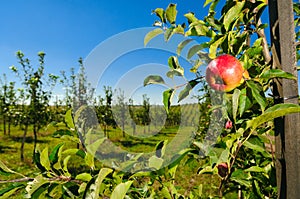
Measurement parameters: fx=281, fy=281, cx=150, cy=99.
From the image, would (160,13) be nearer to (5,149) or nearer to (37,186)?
(37,186)

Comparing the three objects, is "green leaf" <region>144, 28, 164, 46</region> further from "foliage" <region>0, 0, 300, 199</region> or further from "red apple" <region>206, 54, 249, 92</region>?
"red apple" <region>206, 54, 249, 92</region>

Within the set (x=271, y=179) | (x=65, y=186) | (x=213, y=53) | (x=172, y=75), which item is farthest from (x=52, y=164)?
(x=271, y=179)

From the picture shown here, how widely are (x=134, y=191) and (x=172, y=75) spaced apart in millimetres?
314

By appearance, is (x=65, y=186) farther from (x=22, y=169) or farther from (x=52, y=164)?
(x=22, y=169)

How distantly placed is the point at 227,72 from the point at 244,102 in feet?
0.26

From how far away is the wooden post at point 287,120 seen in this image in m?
0.64

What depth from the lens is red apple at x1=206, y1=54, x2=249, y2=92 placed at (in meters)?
0.66

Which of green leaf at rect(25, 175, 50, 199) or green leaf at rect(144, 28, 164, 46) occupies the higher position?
green leaf at rect(144, 28, 164, 46)

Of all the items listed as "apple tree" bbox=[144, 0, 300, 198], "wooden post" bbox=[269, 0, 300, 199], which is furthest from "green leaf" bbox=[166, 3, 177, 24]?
"wooden post" bbox=[269, 0, 300, 199]

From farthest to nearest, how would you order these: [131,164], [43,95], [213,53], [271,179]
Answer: [43,95]
[271,179]
[213,53]
[131,164]

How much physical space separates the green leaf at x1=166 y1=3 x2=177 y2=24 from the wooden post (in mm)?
243

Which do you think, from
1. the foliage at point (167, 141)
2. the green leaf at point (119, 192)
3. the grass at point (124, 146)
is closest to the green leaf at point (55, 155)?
the foliage at point (167, 141)

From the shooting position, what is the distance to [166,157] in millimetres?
678

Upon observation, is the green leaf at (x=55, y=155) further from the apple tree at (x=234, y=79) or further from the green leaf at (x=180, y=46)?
the green leaf at (x=180, y=46)
